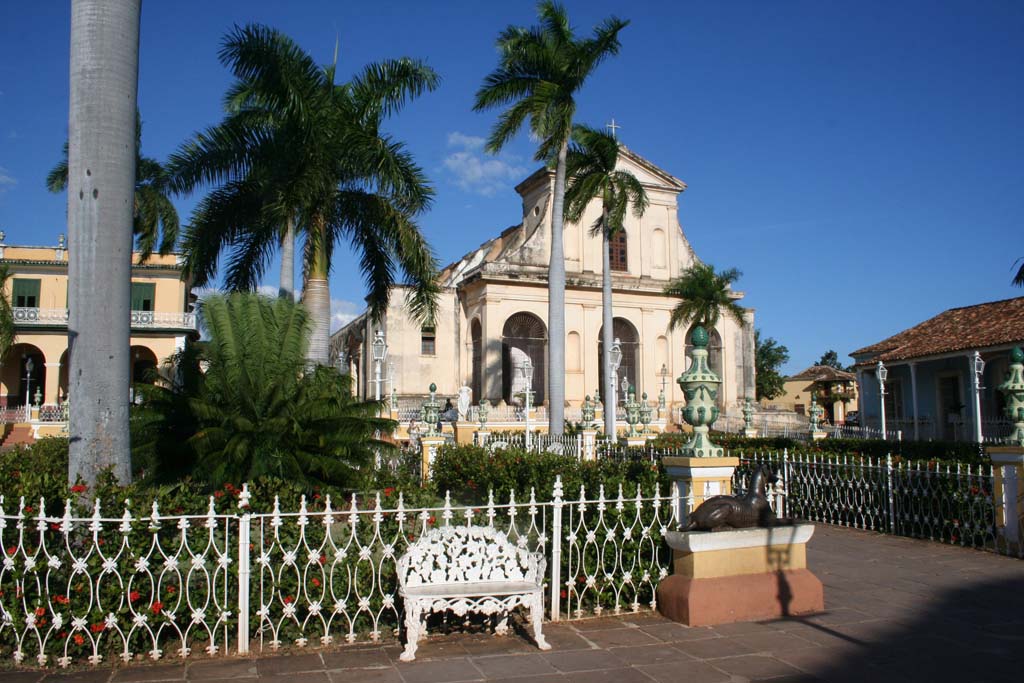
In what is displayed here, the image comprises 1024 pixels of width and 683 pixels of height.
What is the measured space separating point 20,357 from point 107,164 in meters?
35.0

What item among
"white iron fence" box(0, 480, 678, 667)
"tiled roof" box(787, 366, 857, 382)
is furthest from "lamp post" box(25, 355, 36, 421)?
"tiled roof" box(787, 366, 857, 382)

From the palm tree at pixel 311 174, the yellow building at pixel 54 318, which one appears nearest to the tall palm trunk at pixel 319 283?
the palm tree at pixel 311 174

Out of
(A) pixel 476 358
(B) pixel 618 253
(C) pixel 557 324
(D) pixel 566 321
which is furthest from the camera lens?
(B) pixel 618 253

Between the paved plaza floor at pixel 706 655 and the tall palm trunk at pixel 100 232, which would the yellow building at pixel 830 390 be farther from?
the tall palm trunk at pixel 100 232

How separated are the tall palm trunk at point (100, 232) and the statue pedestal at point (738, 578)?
4443 millimetres

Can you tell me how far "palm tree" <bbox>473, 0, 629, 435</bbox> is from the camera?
20.7m

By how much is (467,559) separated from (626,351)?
30.5m

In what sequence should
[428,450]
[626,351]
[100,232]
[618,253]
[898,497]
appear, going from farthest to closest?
[618,253]
[626,351]
[428,450]
[898,497]
[100,232]

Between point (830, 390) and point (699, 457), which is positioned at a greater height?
point (830, 390)

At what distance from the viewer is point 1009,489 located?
9156 mm

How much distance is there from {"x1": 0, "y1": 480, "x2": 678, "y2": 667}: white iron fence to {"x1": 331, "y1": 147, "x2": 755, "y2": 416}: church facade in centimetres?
2571

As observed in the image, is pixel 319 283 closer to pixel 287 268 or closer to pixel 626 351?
pixel 287 268

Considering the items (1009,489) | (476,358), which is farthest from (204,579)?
(476,358)

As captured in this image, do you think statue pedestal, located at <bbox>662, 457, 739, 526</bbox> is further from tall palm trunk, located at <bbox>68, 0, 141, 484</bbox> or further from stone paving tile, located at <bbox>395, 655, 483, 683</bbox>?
tall palm trunk, located at <bbox>68, 0, 141, 484</bbox>
